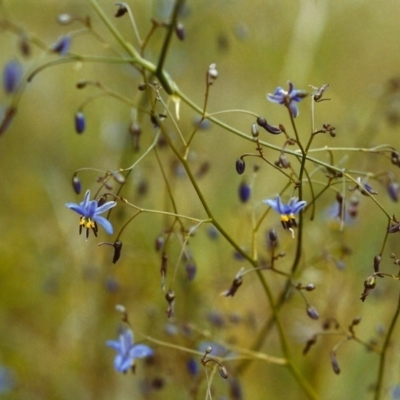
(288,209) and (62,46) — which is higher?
(62,46)

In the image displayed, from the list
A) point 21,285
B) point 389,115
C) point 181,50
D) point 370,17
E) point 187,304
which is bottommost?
point 21,285

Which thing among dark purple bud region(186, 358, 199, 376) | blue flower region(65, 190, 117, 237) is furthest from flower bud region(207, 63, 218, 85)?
dark purple bud region(186, 358, 199, 376)

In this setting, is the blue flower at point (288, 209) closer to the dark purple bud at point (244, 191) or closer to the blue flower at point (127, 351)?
the dark purple bud at point (244, 191)

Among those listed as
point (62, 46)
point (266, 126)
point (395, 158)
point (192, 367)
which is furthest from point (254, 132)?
point (192, 367)

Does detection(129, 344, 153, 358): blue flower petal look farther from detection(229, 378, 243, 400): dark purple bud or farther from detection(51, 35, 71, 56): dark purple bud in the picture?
detection(51, 35, 71, 56): dark purple bud

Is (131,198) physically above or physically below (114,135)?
below

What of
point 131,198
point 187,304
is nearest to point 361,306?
point 187,304

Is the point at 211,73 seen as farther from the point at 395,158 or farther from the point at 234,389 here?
the point at 234,389

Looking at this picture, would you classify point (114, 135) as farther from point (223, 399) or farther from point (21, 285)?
point (223, 399)
